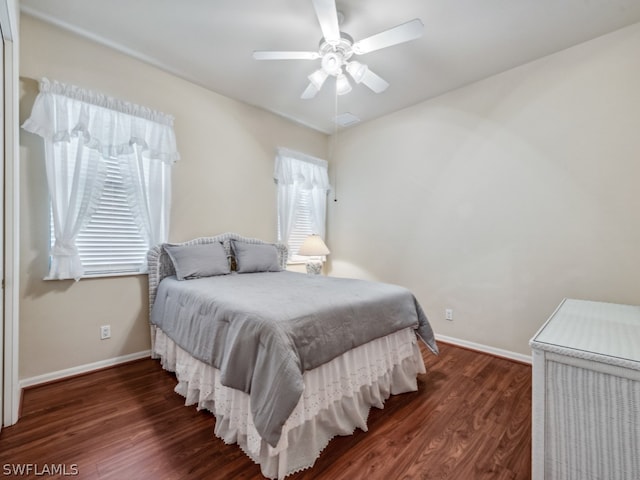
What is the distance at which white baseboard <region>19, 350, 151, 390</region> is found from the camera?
221cm

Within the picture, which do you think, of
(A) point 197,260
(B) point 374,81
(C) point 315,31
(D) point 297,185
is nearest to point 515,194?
(B) point 374,81

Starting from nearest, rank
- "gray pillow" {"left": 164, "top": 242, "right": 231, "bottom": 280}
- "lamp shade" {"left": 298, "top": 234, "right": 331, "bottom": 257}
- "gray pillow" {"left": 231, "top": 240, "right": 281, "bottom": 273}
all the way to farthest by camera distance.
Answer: "gray pillow" {"left": 164, "top": 242, "right": 231, "bottom": 280}, "gray pillow" {"left": 231, "top": 240, "right": 281, "bottom": 273}, "lamp shade" {"left": 298, "top": 234, "right": 331, "bottom": 257}

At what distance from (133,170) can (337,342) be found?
7.92 feet

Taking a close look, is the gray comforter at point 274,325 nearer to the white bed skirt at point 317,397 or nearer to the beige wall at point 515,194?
the white bed skirt at point 317,397

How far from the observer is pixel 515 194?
2.83 metres

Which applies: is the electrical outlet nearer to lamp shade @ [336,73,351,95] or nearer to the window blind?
the window blind

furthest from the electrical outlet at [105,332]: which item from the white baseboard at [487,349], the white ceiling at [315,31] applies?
the white baseboard at [487,349]

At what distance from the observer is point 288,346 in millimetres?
1409

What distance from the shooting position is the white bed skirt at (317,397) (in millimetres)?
1444

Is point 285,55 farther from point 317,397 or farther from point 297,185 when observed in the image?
point 317,397

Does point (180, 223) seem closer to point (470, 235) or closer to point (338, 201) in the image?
point (338, 201)

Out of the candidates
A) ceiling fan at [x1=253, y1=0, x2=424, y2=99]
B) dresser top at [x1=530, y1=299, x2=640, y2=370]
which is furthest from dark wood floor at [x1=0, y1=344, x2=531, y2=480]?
ceiling fan at [x1=253, y1=0, x2=424, y2=99]

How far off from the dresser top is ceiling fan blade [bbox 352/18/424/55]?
185cm

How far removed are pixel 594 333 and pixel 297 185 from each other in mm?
3413
